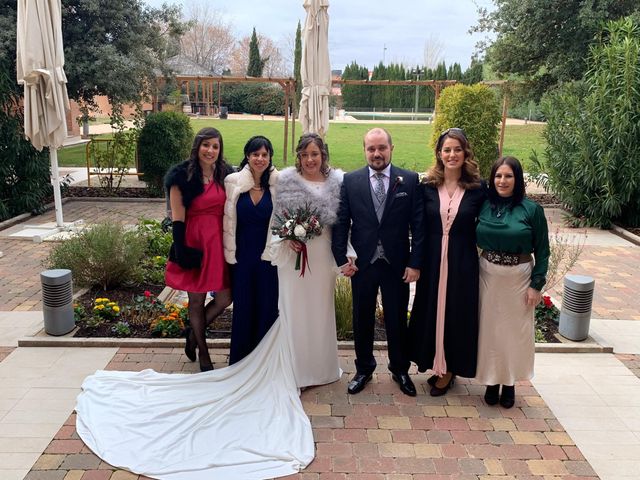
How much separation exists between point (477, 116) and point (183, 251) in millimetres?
9159

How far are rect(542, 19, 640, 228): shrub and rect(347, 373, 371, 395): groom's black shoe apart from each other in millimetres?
7106

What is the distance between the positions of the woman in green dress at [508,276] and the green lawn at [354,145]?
8901 millimetres

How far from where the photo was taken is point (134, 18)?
470 inches

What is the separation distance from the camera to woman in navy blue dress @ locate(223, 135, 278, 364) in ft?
13.2

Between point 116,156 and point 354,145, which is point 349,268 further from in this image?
point 354,145

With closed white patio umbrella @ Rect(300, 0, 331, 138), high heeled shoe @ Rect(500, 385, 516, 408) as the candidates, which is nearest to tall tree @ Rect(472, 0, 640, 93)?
closed white patio umbrella @ Rect(300, 0, 331, 138)

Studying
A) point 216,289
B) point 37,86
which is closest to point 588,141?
point 216,289

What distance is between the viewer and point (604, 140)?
9523 millimetres

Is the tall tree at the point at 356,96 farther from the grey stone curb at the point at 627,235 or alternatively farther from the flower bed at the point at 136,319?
the flower bed at the point at 136,319

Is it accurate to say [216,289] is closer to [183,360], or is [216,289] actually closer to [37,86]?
[183,360]

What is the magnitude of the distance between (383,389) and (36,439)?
2.38 metres

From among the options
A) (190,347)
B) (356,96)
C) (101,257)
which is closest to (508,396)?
(190,347)

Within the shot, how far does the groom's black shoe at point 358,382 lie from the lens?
4203mm

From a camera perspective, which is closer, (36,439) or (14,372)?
(36,439)
